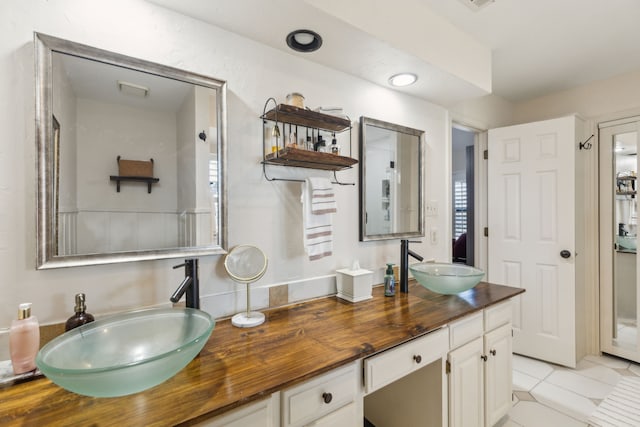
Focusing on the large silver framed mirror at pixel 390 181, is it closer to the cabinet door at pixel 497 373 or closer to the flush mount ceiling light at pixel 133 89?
the cabinet door at pixel 497 373

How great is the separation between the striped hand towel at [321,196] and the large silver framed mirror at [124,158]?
44cm

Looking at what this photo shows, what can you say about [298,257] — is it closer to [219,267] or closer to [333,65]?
[219,267]

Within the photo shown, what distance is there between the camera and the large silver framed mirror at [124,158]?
38.9 inches

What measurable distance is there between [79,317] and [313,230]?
0.96 m

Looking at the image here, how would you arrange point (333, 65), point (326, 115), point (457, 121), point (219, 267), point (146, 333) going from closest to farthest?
point (146, 333)
point (219, 267)
point (326, 115)
point (333, 65)
point (457, 121)

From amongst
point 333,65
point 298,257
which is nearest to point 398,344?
point 298,257

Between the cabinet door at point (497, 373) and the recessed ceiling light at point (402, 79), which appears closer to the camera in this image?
the cabinet door at point (497, 373)

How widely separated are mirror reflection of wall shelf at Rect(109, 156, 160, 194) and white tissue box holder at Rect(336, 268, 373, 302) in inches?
39.5

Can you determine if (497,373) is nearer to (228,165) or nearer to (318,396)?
(318,396)

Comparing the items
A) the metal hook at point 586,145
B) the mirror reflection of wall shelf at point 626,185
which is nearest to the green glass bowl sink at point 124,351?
the metal hook at point 586,145

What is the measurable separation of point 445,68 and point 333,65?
644 mm

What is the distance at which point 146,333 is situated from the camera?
1015 millimetres

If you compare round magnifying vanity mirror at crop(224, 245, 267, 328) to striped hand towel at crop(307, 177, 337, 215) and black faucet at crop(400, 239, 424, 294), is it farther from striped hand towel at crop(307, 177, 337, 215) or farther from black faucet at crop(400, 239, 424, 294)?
black faucet at crop(400, 239, 424, 294)

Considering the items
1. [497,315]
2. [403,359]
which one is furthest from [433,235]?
[403,359]
